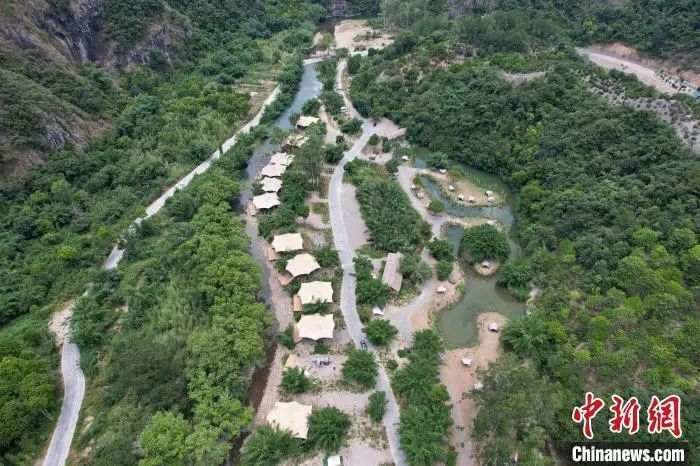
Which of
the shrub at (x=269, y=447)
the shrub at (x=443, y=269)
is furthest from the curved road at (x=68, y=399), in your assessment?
the shrub at (x=443, y=269)

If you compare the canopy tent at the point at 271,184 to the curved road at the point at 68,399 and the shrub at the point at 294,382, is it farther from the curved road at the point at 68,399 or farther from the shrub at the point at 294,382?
the shrub at the point at 294,382

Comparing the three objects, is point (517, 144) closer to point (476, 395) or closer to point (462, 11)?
point (476, 395)

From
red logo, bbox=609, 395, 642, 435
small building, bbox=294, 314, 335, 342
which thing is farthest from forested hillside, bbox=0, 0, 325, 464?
red logo, bbox=609, 395, 642, 435

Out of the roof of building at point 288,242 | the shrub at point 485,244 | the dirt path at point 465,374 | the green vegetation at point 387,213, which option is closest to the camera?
the dirt path at point 465,374

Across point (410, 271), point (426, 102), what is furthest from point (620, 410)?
point (426, 102)

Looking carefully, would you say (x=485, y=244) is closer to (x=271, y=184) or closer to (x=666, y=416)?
(x=666, y=416)

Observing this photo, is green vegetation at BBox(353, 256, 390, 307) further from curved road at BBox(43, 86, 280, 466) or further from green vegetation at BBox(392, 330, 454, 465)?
curved road at BBox(43, 86, 280, 466)

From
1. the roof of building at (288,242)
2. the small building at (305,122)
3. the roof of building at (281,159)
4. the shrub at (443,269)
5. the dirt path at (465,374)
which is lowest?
the dirt path at (465,374)
